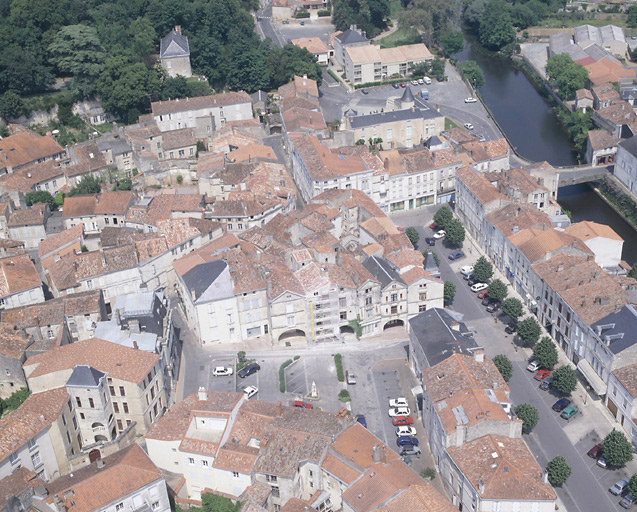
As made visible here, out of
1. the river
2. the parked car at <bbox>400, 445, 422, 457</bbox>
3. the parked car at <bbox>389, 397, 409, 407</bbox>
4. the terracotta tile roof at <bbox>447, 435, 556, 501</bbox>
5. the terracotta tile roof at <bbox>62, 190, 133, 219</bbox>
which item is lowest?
the river

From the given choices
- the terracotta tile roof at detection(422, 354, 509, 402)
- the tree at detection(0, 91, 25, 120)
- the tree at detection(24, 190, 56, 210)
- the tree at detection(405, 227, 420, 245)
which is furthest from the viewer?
the tree at detection(0, 91, 25, 120)

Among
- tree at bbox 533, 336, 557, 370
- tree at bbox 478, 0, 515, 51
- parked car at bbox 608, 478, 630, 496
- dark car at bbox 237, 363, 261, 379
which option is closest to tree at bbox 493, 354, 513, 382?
tree at bbox 533, 336, 557, 370

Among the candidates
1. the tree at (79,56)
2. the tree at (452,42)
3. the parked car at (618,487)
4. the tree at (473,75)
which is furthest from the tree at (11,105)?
the parked car at (618,487)

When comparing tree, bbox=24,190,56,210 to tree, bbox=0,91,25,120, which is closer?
tree, bbox=24,190,56,210

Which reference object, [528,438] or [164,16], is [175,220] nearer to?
[528,438]

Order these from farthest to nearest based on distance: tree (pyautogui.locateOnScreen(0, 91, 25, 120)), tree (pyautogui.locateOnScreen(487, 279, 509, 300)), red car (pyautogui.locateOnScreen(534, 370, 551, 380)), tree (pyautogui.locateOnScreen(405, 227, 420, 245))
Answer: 1. tree (pyautogui.locateOnScreen(0, 91, 25, 120))
2. tree (pyautogui.locateOnScreen(405, 227, 420, 245))
3. tree (pyautogui.locateOnScreen(487, 279, 509, 300))
4. red car (pyautogui.locateOnScreen(534, 370, 551, 380))

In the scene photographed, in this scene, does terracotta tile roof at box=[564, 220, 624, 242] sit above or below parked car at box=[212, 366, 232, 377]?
above

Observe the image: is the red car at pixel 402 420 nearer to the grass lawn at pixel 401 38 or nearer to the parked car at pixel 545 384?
the parked car at pixel 545 384

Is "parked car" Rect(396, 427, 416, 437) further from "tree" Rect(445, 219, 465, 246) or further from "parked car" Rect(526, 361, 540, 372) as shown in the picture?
"tree" Rect(445, 219, 465, 246)
